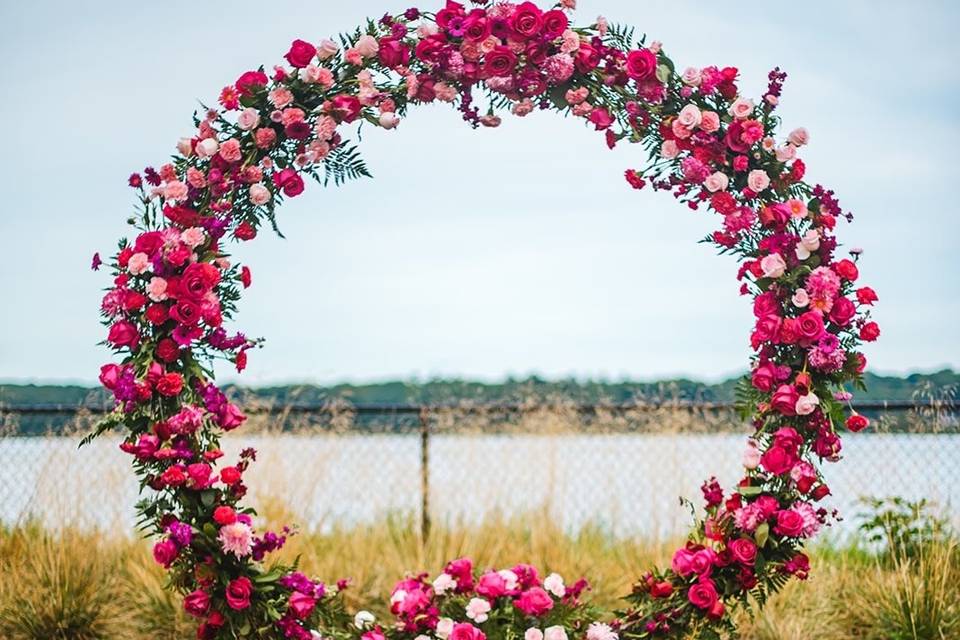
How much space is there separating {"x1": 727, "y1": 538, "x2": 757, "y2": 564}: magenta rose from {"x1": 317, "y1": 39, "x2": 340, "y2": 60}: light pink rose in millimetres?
2639

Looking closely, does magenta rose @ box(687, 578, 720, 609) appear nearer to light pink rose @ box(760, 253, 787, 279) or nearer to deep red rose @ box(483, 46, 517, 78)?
light pink rose @ box(760, 253, 787, 279)

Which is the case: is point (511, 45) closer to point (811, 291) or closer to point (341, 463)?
point (811, 291)

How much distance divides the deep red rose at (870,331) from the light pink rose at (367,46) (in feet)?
7.76

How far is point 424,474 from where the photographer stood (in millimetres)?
7047

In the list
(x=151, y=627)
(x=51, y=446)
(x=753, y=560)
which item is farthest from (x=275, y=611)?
(x=51, y=446)

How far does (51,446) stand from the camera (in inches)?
245

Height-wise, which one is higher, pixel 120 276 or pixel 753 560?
pixel 120 276

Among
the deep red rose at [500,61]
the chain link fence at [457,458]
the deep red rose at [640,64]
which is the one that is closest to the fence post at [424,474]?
the chain link fence at [457,458]

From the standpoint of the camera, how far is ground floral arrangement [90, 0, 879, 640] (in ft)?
14.3

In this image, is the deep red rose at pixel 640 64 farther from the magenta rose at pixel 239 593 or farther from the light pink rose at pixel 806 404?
the magenta rose at pixel 239 593

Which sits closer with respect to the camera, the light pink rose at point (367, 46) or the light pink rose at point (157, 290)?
the light pink rose at point (157, 290)

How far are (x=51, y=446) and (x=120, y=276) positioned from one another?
2.16m

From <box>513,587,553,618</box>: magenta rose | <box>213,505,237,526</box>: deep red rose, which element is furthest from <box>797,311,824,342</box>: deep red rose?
<box>213,505,237,526</box>: deep red rose

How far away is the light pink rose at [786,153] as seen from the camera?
15.4 ft
